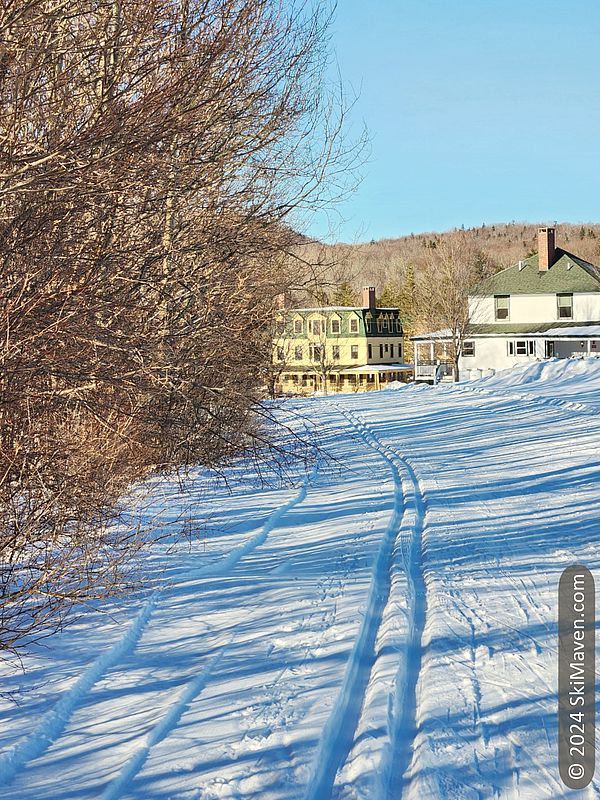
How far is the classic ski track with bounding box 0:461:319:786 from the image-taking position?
434 centimetres

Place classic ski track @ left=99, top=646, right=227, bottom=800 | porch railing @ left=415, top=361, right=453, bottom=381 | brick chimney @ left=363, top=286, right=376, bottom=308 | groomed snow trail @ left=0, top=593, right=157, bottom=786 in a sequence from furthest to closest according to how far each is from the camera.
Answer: brick chimney @ left=363, top=286, right=376, bottom=308, porch railing @ left=415, top=361, right=453, bottom=381, groomed snow trail @ left=0, top=593, right=157, bottom=786, classic ski track @ left=99, top=646, right=227, bottom=800

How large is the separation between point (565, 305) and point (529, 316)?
2351 millimetres

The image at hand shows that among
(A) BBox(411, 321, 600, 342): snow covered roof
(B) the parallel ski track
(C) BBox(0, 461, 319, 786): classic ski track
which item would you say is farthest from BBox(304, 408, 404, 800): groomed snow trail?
(A) BBox(411, 321, 600, 342): snow covered roof

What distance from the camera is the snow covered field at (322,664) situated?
13.7 feet

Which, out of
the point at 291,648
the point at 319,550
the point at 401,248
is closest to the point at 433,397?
the point at 319,550

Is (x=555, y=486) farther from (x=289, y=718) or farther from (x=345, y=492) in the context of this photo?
(x=289, y=718)

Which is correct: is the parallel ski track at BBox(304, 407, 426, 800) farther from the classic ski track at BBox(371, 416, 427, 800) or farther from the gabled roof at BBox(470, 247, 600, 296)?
the gabled roof at BBox(470, 247, 600, 296)

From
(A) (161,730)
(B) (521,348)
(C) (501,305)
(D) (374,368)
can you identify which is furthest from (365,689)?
(D) (374,368)

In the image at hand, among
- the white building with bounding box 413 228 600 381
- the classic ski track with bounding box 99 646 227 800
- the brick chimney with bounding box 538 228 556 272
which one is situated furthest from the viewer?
the brick chimney with bounding box 538 228 556 272

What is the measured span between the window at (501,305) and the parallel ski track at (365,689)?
49.7 metres

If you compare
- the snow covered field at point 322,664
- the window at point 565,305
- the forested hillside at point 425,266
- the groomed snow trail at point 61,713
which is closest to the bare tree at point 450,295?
the forested hillside at point 425,266

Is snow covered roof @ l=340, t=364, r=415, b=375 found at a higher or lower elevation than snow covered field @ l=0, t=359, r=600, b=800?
higher

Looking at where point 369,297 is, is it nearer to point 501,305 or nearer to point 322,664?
point 501,305

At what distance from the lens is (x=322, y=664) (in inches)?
220
